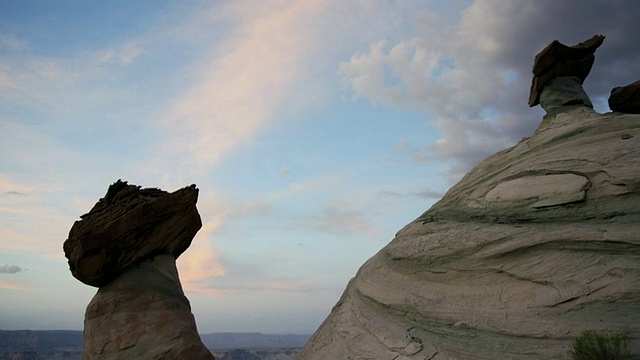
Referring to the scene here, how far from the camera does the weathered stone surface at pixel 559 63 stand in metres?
15.1

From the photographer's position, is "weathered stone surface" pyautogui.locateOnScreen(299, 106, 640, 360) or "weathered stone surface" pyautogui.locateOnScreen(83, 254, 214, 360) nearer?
"weathered stone surface" pyautogui.locateOnScreen(299, 106, 640, 360)

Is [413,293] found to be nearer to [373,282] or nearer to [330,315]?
[373,282]

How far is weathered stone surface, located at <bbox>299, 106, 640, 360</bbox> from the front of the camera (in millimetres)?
8781

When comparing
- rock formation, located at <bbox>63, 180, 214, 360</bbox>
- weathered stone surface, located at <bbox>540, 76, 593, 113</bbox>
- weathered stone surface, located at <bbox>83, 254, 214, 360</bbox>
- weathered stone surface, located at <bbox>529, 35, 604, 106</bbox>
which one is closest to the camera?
weathered stone surface, located at <bbox>83, 254, 214, 360</bbox>

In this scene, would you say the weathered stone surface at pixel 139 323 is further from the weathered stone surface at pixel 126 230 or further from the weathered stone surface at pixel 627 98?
the weathered stone surface at pixel 627 98

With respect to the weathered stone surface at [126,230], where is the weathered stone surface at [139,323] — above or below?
below

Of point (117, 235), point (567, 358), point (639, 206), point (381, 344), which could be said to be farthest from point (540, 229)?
point (117, 235)

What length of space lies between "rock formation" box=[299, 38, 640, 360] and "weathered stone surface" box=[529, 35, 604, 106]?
256 cm

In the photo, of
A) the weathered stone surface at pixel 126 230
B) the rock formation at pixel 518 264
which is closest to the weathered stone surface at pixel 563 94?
the rock formation at pixel 518 264

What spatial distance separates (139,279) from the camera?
1309cm

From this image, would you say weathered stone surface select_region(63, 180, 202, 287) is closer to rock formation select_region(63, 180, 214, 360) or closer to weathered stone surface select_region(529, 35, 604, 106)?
rock formation select_region(63, 180, 214, 360)

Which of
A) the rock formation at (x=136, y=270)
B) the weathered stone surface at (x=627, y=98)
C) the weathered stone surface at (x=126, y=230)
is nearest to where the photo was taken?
the rock formation at (x=136, y=270)

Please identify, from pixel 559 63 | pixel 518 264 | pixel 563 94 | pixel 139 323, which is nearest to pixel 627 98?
pixel 559 63

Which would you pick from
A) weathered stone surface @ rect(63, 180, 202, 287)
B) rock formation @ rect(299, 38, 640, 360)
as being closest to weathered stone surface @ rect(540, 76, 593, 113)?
rock formation @ rect(299, 38, 640, 360)
